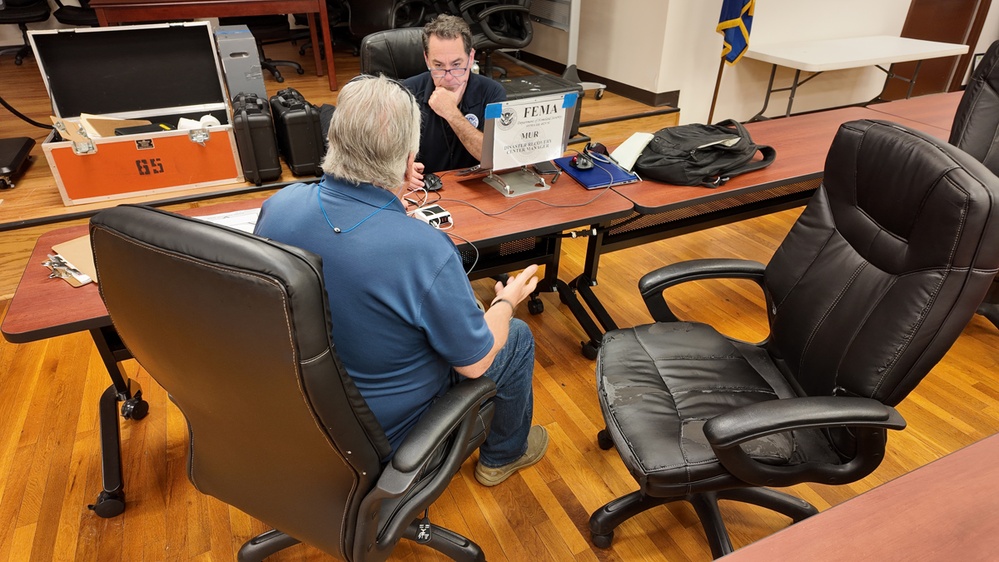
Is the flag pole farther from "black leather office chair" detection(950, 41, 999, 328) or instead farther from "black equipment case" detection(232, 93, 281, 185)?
"black equipment case" detection(232, 93, 281, 185)

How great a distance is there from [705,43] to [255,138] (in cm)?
327

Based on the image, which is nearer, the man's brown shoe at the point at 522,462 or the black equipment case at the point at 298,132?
the man's brown shoe at the point at 522,462

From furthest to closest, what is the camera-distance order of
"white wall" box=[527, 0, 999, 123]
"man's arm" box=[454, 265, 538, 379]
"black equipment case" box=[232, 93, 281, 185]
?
"white wall" box=[527, 0, 999, 123]
"black equipment case" box=[232, 93, 281, 185]
"man's arm" box=[454, 265, 538, 379]

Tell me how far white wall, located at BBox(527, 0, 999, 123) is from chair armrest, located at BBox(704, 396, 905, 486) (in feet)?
11.9

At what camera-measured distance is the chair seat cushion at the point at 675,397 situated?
3.82ft

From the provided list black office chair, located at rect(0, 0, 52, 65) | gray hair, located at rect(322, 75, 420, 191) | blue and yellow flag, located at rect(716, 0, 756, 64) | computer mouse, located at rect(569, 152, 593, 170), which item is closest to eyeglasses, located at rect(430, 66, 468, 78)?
computer mouse, located at rect(569, 152, 593, 170)

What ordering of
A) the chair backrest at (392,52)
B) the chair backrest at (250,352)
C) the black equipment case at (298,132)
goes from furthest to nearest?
the black equipment case at (298,132) → the chair backrest at (392,52) → the chair backrest at (250,352)

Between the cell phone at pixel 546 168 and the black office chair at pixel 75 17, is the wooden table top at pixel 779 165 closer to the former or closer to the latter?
the cell phone at pixel 546 168

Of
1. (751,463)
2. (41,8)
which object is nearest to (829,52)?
(751,463)

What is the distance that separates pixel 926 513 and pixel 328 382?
0.84 meters

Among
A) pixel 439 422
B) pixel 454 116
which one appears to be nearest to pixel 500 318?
pixel 439 422

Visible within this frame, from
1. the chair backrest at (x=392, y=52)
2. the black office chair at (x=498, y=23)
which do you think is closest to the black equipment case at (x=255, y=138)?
the chair backrest at (x=392, y=52)

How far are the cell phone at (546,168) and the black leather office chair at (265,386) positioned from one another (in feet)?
3.27

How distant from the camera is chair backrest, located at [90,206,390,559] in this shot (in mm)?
690
